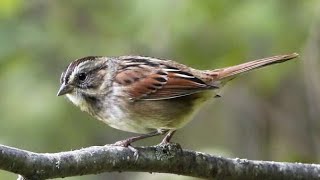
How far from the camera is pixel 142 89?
5.09m

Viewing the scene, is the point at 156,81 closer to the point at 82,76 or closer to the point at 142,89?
the point at 142,89

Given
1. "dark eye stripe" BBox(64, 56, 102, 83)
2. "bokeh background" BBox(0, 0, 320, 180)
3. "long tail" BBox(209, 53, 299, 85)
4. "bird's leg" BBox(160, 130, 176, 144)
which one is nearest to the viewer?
"bird's leg" BBox(160, 130, 176, 144)

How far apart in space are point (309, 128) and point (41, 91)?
8.77ft

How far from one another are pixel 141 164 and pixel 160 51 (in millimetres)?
2978

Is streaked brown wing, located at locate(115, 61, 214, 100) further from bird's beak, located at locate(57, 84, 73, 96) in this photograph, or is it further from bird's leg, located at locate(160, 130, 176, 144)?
bird's leg, located at locate(160, 130, 176, 144)

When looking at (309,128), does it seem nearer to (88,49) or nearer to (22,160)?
(88,49)

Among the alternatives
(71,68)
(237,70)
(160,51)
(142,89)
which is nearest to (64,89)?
(71,68)

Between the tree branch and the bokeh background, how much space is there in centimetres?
169

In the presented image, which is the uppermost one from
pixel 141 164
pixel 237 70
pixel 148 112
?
pixel 237 70

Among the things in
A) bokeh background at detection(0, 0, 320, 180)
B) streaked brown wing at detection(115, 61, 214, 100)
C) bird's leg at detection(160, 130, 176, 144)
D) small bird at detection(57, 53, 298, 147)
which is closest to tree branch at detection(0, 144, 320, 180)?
bird's leg at detection(160, 130, 176, 144)

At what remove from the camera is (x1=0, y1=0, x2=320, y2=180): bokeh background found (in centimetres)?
625

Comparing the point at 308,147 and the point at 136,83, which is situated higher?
the point at 308,147

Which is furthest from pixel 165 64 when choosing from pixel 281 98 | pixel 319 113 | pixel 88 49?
pixel 281 98

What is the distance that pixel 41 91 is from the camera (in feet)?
22.8
